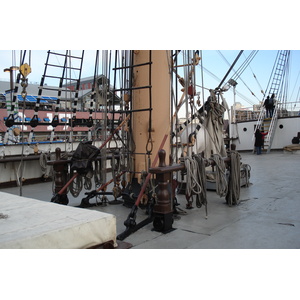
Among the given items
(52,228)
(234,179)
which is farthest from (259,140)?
(52,228)

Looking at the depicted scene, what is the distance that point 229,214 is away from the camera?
405 centimetres

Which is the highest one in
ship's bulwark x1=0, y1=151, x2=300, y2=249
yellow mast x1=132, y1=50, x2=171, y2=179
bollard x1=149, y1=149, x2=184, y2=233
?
yellow mast x1=132, y1=50, x2=171, y2=179

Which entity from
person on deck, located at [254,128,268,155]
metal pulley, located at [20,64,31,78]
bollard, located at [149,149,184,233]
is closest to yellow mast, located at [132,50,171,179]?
bollard, located at [149,149,184,233]

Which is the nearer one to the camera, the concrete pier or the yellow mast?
the concrete pier

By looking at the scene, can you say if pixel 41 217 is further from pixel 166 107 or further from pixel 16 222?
pixel 166 107

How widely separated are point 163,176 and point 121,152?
59.6 inches

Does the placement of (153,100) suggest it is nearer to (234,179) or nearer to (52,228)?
(234,179)

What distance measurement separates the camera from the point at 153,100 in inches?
171

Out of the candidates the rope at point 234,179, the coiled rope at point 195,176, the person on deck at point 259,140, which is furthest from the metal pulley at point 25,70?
the person on deck at point 259,140

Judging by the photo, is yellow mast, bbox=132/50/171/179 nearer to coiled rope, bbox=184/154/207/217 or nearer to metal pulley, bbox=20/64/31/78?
coiled rope, bbox=184/154/207/217

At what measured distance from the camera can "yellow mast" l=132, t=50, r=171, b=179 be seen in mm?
4336

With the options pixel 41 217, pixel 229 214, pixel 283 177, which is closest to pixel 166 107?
pixel 229 214

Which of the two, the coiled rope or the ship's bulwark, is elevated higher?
the coiled rope

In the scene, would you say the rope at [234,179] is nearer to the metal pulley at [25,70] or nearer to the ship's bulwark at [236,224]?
the ship's bulwark at [236,224]
